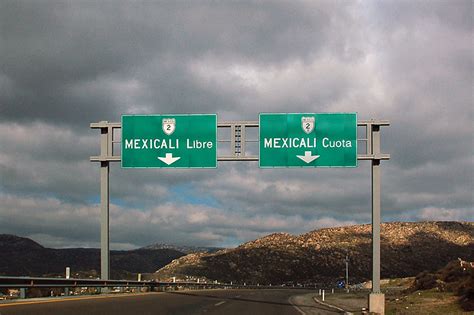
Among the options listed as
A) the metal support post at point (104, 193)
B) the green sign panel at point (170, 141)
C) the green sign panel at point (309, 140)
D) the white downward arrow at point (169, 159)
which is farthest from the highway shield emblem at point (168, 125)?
the green sign panel at point (309, 140)

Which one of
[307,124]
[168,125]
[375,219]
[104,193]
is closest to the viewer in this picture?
[375,219]

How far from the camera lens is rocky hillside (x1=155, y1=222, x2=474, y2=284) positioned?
14875cm

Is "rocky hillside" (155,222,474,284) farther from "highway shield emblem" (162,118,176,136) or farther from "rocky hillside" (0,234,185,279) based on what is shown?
"highway shield emblem" (162,118,176,136)

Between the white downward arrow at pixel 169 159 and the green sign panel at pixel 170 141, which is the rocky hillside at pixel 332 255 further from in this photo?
the white downward arrow at pixel 169 159

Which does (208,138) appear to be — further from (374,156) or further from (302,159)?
(374,156)

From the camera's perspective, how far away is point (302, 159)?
28594 mm

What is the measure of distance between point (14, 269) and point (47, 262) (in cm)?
1384

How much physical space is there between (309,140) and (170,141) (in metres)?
6.30

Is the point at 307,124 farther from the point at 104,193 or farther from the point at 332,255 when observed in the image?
the point at 332,255

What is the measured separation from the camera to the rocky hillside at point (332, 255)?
488ft

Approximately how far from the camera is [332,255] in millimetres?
161875

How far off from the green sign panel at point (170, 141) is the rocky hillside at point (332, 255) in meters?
109

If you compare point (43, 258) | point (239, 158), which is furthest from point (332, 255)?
point (239, 158)

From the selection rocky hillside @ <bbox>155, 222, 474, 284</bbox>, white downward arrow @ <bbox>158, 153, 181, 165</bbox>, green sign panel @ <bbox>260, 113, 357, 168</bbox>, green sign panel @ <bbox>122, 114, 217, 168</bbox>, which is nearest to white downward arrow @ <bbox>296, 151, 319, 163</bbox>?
green sign panel @ <bbox>260, 113, 357, 168</bbox>
